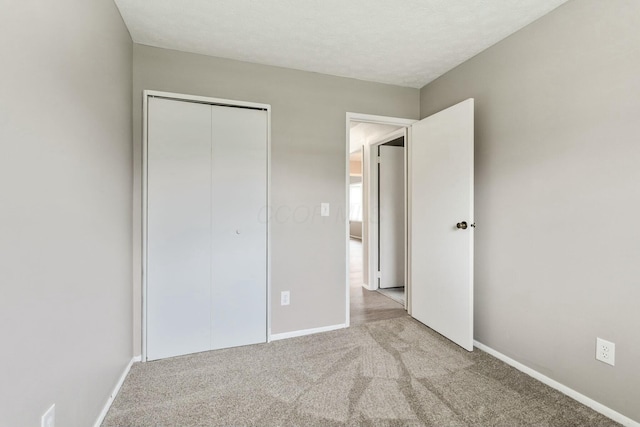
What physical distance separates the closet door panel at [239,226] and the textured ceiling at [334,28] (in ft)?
1.69

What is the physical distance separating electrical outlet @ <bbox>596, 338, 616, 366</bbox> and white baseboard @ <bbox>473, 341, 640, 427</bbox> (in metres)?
0.25

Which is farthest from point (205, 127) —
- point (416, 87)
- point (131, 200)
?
point (416, 87)

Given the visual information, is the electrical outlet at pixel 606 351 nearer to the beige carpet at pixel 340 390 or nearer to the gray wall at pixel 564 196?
the gray wall at pixel 564 196

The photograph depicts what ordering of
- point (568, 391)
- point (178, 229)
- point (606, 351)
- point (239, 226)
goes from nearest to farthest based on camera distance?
point (606, 351) → point (568, 391) → point (178, 229) → point (239, 226)

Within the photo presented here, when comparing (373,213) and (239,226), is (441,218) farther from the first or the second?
(239,226)

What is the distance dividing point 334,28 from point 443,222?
177 centimetres

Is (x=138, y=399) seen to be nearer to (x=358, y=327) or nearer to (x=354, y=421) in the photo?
(x=354, y=421)

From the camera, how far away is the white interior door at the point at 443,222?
2.25 metres

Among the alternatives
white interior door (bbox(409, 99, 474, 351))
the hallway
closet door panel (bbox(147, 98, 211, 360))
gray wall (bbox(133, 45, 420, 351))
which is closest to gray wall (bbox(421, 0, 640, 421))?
white interior door (bbox(409, 99, 474, 351))

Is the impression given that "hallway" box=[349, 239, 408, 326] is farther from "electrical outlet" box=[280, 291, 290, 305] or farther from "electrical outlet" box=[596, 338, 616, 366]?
"electrical outlet" box=[596, 338, 616, 366]

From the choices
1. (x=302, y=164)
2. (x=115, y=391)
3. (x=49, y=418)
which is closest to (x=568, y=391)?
(x=302, y=164)

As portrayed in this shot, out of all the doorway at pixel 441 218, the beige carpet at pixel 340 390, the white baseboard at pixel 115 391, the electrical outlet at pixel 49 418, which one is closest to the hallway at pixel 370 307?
the doorway at pixel 441 218

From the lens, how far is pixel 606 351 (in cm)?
158

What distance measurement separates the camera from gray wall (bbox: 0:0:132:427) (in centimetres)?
87
